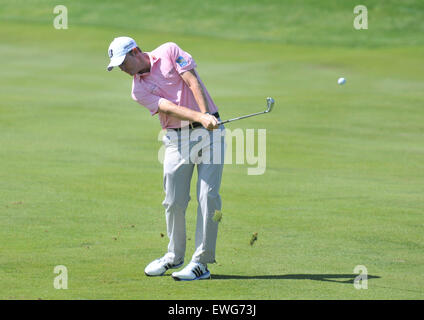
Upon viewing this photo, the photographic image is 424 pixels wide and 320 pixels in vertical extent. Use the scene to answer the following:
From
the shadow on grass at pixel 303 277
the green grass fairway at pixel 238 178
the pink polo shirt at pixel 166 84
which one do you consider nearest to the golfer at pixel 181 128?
the pink polo shirt at pixel 166 84

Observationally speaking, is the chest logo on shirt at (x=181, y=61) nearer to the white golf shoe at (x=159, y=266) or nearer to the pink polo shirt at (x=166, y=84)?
the pink polo shirt at (x=166, y=84)

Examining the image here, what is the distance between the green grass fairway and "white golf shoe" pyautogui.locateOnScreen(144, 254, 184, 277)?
0.41 feet

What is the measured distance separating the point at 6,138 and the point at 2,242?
7.08 meters

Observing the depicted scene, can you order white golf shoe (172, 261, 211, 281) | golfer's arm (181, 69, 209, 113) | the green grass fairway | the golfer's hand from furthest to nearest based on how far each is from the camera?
the green grass fairway → white golf shoe (172, 261, 211, 281) → golfer's arm (181, 69, 209, 113) → the golfer's hand

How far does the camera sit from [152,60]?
7.66 m

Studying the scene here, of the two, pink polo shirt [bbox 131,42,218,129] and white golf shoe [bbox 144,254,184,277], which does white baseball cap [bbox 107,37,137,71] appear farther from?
white golf shoe [bbox 144,254,184,277]

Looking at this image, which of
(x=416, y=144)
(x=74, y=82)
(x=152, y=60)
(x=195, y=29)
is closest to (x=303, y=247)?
(x=152, y=60)

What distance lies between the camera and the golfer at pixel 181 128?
7.51 meters

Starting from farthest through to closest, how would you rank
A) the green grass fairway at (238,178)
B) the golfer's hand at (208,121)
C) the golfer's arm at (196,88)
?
1. the green grass fairway at (238,178)
2. the golfer's arm at (196,88)
3. the golfer's hand at (208,121)

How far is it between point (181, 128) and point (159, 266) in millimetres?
1283

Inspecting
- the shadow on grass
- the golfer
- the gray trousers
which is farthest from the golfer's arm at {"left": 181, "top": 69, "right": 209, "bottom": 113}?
the shadow on grass

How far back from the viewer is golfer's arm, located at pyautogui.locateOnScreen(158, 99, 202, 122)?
748 centimetres

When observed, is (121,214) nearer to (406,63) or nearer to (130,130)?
(130,130)

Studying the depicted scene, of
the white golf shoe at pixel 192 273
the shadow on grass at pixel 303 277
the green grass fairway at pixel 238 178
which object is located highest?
the green grass fairway at pixel 238 178
